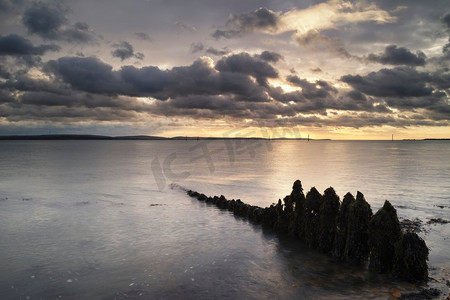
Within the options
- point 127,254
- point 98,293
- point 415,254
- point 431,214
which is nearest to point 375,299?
point 415,254

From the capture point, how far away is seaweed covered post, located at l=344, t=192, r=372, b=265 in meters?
17.2

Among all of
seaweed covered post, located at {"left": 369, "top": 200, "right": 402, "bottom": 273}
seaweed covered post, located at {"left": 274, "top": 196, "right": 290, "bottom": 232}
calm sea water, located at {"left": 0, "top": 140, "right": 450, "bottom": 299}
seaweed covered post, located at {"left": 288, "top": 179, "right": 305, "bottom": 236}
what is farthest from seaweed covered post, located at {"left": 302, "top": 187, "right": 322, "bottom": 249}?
seaweed covered post, located at {"left": 369, "top": 200, "right": 402, "bottom": 273}

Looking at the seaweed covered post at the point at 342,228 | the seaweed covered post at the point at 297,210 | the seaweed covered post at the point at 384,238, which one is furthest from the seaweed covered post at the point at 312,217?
the seaweed covered post at the point at 384,238

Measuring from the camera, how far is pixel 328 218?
19.1 m

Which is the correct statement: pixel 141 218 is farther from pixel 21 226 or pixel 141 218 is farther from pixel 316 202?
pixel 316 202

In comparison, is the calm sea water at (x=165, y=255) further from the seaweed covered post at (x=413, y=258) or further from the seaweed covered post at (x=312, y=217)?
the seaweed covered post at (x=312, y=217)

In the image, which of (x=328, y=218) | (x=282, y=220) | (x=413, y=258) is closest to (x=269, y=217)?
(x=282, y=220)

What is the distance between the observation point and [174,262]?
17625 millimetres

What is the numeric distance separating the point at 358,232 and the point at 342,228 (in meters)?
1.08

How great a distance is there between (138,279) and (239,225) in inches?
465

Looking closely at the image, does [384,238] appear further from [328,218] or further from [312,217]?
[312,217]

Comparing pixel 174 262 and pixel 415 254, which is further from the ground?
pixel 415 254

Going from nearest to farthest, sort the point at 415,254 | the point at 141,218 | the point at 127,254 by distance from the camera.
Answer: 1. the point at 415,254
2. the point at 127,254
3. the point at 141,218

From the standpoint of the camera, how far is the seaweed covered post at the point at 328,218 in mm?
18969
